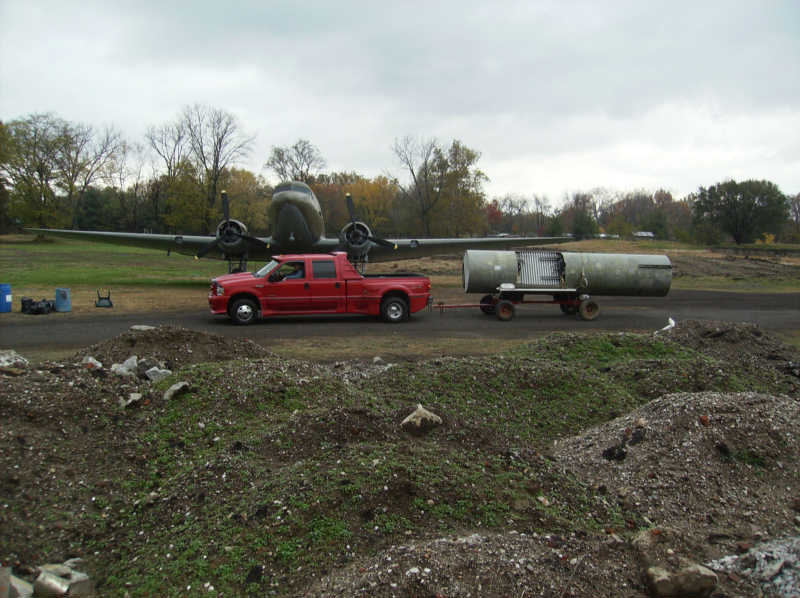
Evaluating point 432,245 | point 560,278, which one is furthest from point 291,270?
point 432,245

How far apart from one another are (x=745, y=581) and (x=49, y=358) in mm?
10591

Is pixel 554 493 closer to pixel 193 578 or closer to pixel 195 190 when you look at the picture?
pixel 193 578

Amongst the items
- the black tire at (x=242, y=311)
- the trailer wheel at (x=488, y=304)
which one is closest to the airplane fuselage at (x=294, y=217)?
the black tire at (x=242, y=311)

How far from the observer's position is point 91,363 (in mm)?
7168

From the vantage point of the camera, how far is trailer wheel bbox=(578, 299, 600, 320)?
1538 centimetres

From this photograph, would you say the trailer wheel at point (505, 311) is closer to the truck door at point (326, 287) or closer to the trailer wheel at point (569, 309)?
the trailer wheel at point (569, 309)

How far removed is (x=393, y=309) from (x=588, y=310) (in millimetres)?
5834

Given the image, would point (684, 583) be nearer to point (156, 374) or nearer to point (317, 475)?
point (317, 475)

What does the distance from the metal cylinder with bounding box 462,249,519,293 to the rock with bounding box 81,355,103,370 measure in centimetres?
1005

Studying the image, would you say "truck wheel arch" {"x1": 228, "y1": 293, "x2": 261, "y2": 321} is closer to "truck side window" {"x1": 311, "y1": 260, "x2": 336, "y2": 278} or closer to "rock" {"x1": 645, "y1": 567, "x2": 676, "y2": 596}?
Result: "truck side window" {"x1": 311, "y1": 260, "x2": 336, "y2": 278}

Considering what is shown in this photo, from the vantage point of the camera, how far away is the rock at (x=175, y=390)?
19.4 ft

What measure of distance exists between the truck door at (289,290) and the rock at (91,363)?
5878 millimetres

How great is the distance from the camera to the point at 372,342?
11555mm

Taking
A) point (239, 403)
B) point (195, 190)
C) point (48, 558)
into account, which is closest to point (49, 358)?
point (239, 403)
